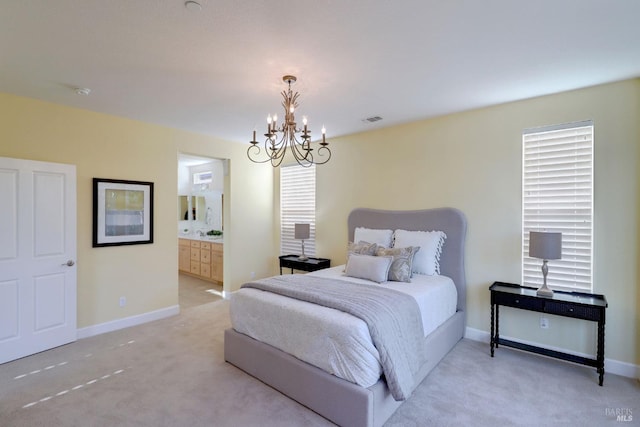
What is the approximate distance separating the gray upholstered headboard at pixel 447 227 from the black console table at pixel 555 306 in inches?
15.9

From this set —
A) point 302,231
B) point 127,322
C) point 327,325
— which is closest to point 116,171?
point 127,322

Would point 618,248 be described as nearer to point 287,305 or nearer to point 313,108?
point 287,305

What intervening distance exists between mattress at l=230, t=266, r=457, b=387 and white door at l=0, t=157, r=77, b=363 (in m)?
2.06

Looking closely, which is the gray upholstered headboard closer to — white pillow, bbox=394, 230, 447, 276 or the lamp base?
white pillow, bbox=394, 230, 447, 276

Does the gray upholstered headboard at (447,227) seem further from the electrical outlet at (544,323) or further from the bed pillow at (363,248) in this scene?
the electrical outlet at (544,323)

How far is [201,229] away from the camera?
766 cm

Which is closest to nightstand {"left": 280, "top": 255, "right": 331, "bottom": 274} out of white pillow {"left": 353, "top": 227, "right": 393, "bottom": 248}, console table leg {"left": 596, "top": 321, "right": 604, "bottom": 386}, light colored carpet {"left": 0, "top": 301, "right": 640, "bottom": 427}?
white pillow {"left": 353, "top": 227, "right": 393, "bottom": 248}

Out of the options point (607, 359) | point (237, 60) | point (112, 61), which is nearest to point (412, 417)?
point (607, 359)

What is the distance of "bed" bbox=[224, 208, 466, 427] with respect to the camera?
2.10 m

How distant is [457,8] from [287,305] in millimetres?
2427

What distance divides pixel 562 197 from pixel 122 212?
202 inches

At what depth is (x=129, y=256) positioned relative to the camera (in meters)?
4.09

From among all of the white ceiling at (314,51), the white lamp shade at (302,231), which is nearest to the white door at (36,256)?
the white ceiling at (314,51)

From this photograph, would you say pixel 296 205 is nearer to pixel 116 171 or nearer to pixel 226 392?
pixel 116 171
